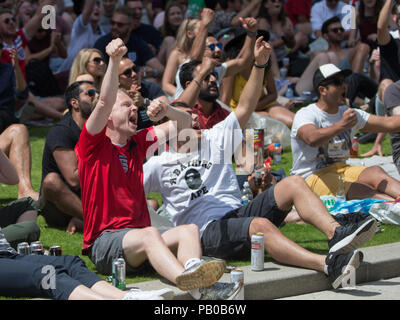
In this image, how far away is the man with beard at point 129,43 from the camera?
10086mm

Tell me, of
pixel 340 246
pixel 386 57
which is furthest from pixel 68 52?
pixel 340 246

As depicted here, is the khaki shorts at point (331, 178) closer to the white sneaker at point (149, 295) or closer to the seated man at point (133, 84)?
the seated man at point (133, 84)

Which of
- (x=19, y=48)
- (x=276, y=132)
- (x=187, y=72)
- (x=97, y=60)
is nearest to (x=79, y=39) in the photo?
(x=19, y=48)

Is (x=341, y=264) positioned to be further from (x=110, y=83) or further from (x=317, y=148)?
(x=317, y=148)

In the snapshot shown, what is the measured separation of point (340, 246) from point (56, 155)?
258 cm

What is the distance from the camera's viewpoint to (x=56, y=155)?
258 inches

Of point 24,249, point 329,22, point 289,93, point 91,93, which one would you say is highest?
point 329,22

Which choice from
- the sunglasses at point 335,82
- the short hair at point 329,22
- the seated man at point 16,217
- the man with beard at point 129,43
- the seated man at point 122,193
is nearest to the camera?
the seated man at point 122,193

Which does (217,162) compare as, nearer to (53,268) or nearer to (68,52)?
(53,268)

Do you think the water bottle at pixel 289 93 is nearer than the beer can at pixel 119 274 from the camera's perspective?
No

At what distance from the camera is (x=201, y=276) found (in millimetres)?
4598

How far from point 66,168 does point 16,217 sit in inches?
23.8

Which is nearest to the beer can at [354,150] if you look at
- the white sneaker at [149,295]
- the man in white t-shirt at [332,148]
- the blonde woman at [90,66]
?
the man in white t-shirt at [332,148]

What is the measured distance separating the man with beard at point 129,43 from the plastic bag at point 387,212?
4389 mm
